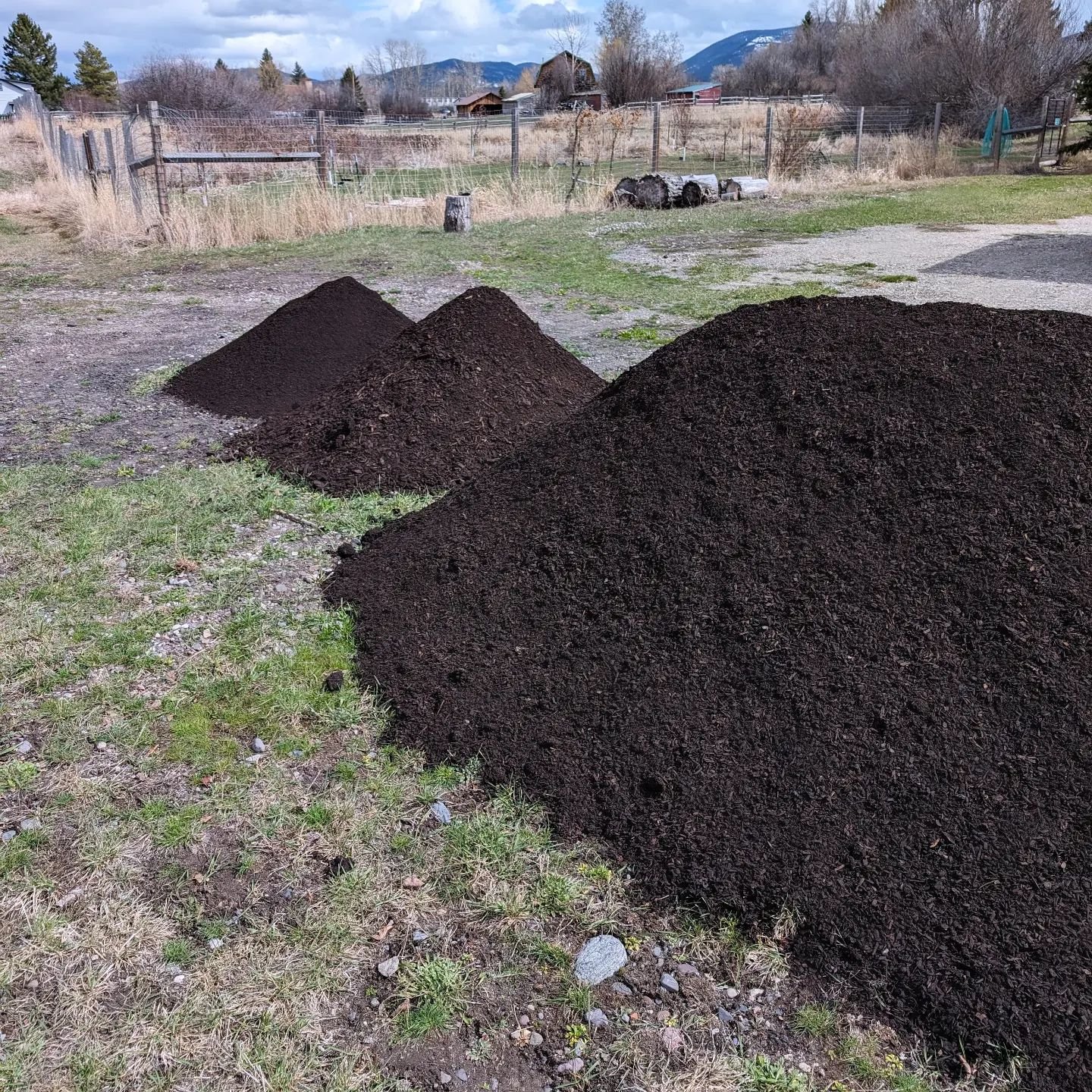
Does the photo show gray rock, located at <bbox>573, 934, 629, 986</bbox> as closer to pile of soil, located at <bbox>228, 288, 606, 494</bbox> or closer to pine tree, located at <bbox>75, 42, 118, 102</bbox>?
pile of soil, located at <bbox>228, 288, 606, 494</bbox>

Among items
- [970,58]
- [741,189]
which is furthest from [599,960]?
[970,58]

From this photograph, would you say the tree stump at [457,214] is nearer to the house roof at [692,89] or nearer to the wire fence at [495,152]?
the wire fence at [495,152]

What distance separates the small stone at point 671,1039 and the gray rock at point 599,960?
0.54ft

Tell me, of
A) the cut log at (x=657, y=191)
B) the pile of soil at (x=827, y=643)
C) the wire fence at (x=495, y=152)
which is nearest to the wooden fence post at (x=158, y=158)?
the wire fence at (x=495, y=152)

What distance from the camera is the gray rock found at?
193cm

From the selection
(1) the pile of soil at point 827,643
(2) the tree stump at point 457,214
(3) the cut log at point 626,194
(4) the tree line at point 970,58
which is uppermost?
(4) the tree line at point 970,58

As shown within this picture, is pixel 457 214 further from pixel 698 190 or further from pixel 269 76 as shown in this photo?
pixel 269 76

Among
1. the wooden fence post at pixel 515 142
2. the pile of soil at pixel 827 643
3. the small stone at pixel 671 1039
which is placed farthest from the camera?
the wooden fence post at pixel 515 142

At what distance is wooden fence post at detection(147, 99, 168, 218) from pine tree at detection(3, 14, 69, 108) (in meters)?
48.0

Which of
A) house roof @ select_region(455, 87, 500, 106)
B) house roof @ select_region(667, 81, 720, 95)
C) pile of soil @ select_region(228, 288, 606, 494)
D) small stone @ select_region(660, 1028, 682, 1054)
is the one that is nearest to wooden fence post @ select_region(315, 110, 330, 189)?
pile of soil @ select_region(228, 288, 606, 494)

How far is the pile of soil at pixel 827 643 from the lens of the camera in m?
1.91

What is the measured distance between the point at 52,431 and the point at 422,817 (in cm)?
429

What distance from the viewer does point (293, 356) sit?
606 cm

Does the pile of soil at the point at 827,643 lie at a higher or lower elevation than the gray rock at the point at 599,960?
higher
